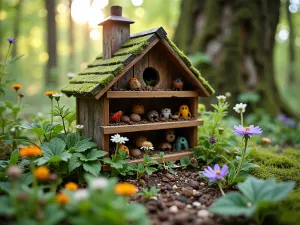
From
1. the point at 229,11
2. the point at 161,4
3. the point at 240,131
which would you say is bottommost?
the point at 240,131

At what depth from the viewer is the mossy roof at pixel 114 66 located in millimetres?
3049

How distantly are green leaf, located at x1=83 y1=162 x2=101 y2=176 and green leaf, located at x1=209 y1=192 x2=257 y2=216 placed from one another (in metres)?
1.18

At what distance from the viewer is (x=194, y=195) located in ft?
8.98

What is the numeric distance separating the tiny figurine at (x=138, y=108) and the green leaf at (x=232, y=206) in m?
1.73

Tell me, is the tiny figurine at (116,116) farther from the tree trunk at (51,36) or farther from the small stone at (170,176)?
the tree trunk at (51,36)

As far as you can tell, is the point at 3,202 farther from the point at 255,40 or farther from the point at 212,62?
the point at 255,40

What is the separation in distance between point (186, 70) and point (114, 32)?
3.53 ft

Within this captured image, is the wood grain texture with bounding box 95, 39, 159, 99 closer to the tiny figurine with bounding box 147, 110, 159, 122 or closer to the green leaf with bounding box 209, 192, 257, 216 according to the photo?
the tiny figurine with bounding box 147, 110, 159, 122

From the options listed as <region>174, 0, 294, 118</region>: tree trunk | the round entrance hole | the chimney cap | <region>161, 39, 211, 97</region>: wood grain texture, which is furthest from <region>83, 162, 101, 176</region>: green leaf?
<region>174, 0, 294, 118</region>: tree trunk

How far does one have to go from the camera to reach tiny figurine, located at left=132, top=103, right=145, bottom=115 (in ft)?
11.8

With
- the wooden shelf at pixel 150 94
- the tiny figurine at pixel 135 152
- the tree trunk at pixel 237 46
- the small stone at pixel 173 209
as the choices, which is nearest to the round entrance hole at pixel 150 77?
the wooden shelf at pixel 150 94

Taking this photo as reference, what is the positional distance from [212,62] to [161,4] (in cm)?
1092

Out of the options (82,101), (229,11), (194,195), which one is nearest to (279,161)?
(194,195)

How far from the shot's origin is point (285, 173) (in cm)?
318
